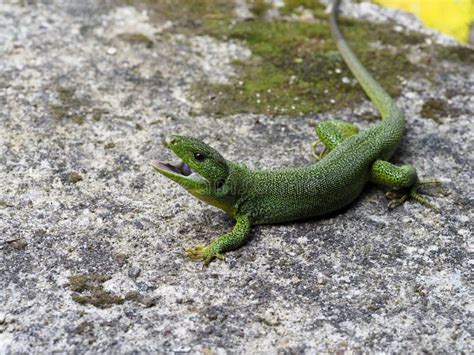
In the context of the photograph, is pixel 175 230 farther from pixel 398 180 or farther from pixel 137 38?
pixel 137 38

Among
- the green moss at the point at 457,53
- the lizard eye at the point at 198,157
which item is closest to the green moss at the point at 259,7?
the green moss at the point at 457,53

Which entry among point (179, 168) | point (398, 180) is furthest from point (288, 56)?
point (179, 168)

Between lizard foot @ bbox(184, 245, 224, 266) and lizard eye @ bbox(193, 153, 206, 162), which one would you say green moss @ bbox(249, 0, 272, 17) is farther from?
lizard foot @ bbox(184, 245, 224, 266)

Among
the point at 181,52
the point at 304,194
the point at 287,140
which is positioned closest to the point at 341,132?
the point at 287,140

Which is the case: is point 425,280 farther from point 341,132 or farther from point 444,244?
point 341,132

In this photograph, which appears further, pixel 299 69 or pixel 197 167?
pixel 299 69

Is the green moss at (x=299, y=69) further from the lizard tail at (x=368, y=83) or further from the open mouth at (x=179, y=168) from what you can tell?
the open mouth at (x=179, y=168)
